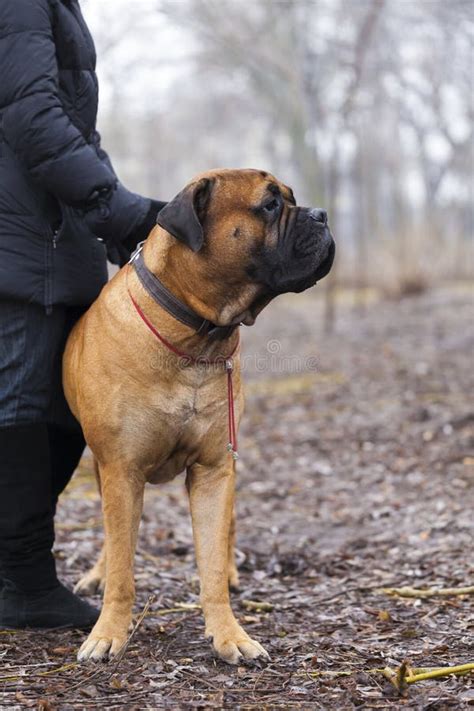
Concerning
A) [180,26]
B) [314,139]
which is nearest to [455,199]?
[314,139]

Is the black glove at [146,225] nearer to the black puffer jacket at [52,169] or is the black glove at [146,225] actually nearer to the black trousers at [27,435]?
the black puffer jacket at [52,169]

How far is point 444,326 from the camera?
13.5 metres

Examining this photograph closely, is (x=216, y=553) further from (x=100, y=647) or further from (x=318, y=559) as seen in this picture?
(x=318, y=559)

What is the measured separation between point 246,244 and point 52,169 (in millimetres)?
740

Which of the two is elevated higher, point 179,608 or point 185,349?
point 185,349

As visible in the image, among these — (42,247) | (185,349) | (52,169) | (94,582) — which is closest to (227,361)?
(185,349)

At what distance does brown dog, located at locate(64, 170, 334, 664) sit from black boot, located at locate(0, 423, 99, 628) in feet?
0.98

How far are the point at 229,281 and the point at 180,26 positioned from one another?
14.6 meters

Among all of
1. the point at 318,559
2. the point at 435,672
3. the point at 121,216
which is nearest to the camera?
the point at 435,672

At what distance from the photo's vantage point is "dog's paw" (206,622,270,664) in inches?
125

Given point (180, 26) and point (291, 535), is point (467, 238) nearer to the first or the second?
point (180, 26)

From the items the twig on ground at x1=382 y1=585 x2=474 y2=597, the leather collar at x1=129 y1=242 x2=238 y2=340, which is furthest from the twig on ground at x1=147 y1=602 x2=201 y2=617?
the leather collar at x1=129 y1=242 x2=238 y2=340

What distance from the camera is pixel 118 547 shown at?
10.8 ft

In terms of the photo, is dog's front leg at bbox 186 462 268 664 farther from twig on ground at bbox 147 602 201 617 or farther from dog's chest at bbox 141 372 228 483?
twig on ground at bbox 147 602 201 617
